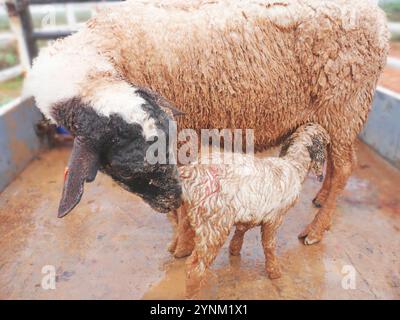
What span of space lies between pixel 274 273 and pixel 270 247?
0.23 m

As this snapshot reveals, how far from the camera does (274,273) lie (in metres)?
2.76

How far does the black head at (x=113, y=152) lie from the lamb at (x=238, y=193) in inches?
9.3

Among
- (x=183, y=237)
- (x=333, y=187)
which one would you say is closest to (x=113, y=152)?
(x=183, y=237)

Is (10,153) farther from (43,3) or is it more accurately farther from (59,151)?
(43,3)

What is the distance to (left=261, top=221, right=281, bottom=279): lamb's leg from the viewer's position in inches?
99.2

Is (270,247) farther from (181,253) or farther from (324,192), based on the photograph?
(324,192)

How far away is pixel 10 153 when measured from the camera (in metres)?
4.15

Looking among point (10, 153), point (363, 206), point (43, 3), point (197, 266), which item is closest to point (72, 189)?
point (197, 266)

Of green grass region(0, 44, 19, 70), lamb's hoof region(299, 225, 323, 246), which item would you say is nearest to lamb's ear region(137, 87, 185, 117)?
lamb's hoof region(299, 225, 323, 246)

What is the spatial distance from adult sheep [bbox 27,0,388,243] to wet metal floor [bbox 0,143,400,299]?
75 centimetres

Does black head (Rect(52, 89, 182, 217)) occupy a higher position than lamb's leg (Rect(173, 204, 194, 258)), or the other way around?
black head (Rect(52, 89, 182, 217))

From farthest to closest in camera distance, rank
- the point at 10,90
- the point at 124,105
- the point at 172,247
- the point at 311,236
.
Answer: the point at 10,90 → the point at 311,236 → the point at 172,247 → the point at 124,105

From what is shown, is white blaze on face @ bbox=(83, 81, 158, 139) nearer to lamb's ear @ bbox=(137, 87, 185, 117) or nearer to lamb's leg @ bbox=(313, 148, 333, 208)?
lamb's ear @ bbox=(137, 87, 185, 117)

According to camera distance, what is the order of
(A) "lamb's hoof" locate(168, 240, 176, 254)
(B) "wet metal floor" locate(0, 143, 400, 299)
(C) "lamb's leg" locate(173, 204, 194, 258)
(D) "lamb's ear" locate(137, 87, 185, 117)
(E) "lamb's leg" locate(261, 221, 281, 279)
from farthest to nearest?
(A) "lamb's hoof" locate(168, 240, 176, 254) < (C) "lamb's leg" locate(173, 204, 194, 258) < (B) "wet metal floor" locate(0, 143, 400, 299) < (E) "lamb's leg" locate(261, 221, 281, 279) < (D) "lamb's ear" locate(137, 87, 185, 117)
